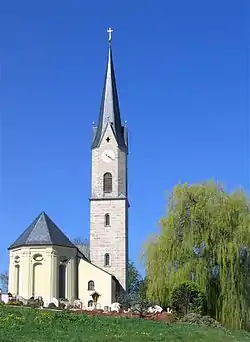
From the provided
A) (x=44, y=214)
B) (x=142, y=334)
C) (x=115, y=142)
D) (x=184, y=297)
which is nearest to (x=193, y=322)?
(x=184, y=297)

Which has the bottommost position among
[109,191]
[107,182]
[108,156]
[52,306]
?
[52,306]

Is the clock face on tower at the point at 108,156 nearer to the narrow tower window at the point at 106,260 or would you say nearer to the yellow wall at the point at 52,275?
the narrow tower window at the point at 106,260

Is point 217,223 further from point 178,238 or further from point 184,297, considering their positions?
point 184,297

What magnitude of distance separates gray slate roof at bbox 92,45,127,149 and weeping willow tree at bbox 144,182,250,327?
80.8 feet

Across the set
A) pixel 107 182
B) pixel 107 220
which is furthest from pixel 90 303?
pixel 107 182

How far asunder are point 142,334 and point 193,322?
28.0 ft

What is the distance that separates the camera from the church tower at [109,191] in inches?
2222

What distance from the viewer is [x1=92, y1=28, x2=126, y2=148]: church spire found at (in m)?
60.5

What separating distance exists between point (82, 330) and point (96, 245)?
3706 cm

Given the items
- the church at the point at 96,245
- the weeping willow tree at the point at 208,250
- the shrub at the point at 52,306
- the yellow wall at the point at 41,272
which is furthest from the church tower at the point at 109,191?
the weeping willow tree at the point at 208,250

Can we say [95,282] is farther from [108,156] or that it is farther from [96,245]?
[108,156]

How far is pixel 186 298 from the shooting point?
101 ft

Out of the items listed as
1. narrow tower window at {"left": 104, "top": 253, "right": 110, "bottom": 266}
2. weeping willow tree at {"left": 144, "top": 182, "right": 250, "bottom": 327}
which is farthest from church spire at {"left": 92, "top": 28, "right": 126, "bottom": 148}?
weeping willow tree at {"left": 144, "top": 182, "right": 250, "bottom": 327}

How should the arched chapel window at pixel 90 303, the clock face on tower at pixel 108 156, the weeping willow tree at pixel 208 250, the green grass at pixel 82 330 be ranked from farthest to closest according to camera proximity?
the clock face on tower at pixel 108 156, the arched chapel window at pixel 90 303, the weeping willow tree at pixel 208 250, the green grass at pixel 82 330
